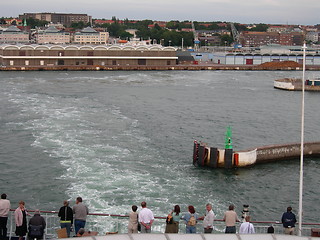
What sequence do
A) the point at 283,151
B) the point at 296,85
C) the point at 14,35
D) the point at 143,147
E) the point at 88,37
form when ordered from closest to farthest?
the point at 283,151 < the point at 143,147 < the point at 296,85 < the point at 14,35 < the point at 88,37

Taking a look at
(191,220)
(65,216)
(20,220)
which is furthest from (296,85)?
(20,220)

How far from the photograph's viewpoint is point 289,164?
20078 millimetres

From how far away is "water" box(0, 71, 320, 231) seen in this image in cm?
1516

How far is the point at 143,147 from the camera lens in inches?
843

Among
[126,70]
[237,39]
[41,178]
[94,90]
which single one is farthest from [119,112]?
[237,39]

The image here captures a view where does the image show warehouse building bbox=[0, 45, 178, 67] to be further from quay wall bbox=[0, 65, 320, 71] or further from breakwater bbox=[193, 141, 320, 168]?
breakwater bbox=[193, 141, 320, 168]

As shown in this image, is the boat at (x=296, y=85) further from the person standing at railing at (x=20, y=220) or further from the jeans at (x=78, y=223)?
the person standing at railing at (x=20, y=220)

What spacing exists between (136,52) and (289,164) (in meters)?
53.0

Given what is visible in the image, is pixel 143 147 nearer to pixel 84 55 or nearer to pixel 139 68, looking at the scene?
pixel 139 68

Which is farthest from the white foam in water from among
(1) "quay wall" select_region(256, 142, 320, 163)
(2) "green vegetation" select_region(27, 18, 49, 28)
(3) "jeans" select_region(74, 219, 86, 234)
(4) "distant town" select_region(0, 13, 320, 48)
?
(2) "green vegetation" select_region(27, 18, 49, 28)

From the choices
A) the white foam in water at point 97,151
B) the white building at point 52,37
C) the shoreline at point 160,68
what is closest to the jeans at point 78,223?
the white foam in water at point 97,151

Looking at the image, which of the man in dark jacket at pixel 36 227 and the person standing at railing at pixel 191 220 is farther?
the person standing at railing at pixel 191 220

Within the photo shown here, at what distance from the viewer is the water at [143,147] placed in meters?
15.2

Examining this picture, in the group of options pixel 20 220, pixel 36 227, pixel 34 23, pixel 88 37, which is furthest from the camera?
pixel 34 23
